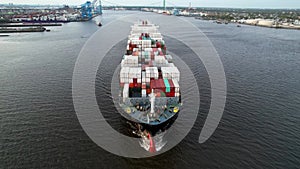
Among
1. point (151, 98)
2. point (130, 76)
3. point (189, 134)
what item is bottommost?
point (189, 134)

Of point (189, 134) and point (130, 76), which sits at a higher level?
point (130, 76)

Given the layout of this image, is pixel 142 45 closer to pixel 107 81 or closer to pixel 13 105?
pixel 107 81

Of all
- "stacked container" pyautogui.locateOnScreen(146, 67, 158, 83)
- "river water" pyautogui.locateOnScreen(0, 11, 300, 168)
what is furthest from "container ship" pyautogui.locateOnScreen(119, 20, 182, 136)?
"river water" pyautogui.locateOnScreen(0, 11, 300, 168)

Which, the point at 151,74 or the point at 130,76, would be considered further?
the point at 151,74

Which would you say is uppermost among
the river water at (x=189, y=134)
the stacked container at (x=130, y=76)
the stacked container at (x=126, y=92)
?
the stacked container at (x=130, y=76)

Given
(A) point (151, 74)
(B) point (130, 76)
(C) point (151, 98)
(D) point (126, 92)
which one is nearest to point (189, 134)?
(C) point (151, 98)

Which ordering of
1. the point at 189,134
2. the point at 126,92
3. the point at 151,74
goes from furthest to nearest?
the point at 151,74 < the point at 126,92 < the point at 189,134

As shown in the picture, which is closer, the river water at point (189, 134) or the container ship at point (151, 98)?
the river water at point (189, 134)

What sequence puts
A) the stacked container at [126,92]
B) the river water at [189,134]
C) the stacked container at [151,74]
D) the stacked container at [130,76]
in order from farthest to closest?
the stacked container at [130,76] → the stacked container at [151,74] → the stacked container at [126,92] → the river water at [189,134]

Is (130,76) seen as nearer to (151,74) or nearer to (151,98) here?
(151,74)

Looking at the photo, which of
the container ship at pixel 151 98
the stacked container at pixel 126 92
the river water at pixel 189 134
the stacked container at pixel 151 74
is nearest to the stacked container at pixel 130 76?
the container ship at pixel 151 98

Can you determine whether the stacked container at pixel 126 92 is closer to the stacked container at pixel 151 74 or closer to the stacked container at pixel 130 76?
the stacked container at pixel 130 76

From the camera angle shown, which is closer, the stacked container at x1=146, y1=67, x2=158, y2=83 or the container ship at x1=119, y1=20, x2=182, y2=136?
the container ship at x1=119, y1=20, x2=182, y2=136

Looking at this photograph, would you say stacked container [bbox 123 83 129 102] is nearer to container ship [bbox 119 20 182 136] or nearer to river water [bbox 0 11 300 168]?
container ship [bbox 119 20 182 136]
